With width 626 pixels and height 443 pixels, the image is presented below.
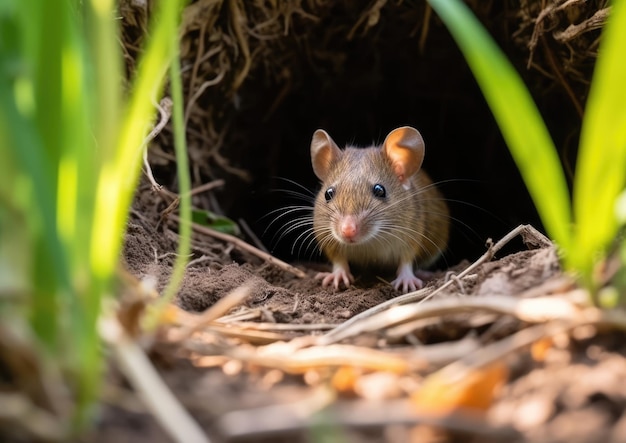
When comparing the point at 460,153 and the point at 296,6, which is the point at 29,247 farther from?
the point at 460,153

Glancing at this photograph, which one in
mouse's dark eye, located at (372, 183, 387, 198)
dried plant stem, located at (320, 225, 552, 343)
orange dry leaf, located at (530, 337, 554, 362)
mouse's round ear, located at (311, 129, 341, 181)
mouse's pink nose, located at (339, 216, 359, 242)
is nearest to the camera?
orange dry leaf, located at (530, 337, 554, 362)

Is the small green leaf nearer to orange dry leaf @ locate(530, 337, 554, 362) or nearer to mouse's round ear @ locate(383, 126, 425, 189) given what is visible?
mouse's round ear @ locate(383, 126, 425, 189)

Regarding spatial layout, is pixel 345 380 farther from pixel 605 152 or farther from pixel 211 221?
pixel 211 221

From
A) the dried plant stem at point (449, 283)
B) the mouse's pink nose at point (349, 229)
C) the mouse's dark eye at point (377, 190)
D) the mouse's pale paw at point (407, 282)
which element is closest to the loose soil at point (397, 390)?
the dried plant stem at point (449, 283)

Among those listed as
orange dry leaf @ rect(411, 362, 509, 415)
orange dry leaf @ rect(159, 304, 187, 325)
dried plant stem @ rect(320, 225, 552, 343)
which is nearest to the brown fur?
dried plant stem @ rect(320, 225, 552, 343)

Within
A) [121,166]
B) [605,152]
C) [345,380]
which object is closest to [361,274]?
[345,380]

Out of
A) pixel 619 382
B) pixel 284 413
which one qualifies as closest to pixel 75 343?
pixel 284 413
